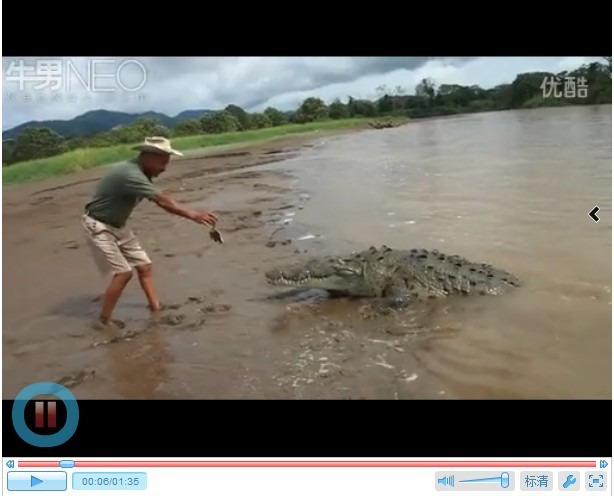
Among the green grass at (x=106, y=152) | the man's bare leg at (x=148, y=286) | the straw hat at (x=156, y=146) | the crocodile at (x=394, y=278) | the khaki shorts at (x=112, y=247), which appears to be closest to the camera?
the straw hat at (x=156, y=146)

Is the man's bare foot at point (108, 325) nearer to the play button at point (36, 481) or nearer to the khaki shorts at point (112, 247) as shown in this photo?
the khaki shorts at point (112, 247)

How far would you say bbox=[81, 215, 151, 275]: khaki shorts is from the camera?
9.31ft

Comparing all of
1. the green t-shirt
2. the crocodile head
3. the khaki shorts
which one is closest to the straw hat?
the green t-shirt

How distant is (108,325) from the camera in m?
2.88

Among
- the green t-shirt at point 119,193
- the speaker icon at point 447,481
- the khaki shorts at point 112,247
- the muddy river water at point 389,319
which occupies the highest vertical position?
the green t-shirt at point 119,193

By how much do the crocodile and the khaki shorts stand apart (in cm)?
78

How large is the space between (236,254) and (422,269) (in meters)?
1.41

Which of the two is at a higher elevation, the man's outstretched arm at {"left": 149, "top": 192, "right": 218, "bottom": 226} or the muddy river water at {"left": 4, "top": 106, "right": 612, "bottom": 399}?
the man's outstretched arm at {"left": 149, "top": 192, "right": 218, "bottom": 226}

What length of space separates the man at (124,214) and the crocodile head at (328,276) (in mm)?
743

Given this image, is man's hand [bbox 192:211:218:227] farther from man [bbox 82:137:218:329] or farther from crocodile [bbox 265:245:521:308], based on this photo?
crocodile [bbox 265:245:521:308]

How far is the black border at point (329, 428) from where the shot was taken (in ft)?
6.72
